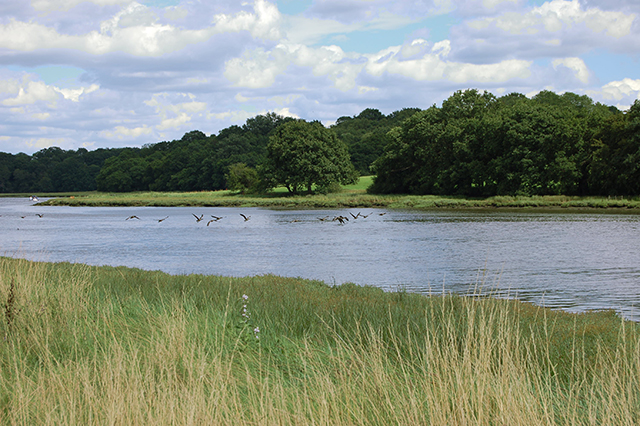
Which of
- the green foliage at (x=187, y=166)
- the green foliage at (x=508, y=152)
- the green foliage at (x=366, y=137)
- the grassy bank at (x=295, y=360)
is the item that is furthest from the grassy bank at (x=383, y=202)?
the grassy bank at (x=295, y=360)

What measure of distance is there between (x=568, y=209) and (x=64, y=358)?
5690cm

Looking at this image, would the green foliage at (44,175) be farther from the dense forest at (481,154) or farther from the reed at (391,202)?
the reed at (391,202)

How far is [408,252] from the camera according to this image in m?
26.9

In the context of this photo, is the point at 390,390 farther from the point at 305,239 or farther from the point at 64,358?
the point at 305,239

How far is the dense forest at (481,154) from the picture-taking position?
195ft

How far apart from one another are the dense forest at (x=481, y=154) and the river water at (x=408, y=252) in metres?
16.0

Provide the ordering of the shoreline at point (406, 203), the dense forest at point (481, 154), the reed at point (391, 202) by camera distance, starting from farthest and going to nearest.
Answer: the dense forest at point (481, 154) < the reed at point (391, 202) < the shoreline at point (406, 203)

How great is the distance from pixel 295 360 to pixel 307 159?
261ft

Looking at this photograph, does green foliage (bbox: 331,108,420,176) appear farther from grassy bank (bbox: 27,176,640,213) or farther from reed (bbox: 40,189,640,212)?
reed (bbox: 40,189,640,212)

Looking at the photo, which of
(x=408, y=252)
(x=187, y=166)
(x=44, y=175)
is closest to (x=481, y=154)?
(x=408, y=252)

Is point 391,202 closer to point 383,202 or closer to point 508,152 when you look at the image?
point 383,202

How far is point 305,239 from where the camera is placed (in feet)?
112

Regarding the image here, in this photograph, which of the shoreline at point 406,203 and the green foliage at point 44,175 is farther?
the green foliage at point 44,175

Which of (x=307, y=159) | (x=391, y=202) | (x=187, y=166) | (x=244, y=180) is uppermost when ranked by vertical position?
(x=187, y=166)
